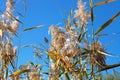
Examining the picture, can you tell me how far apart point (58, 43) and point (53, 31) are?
20 centimetres

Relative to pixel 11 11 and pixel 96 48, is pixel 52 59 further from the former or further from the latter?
pixel 11 11

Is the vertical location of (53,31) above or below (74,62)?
above

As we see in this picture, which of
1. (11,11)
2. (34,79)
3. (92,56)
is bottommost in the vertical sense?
(34,79)

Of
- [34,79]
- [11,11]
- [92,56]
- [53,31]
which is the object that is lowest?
[34,79]

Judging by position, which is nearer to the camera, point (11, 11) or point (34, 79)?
point (34, 79)

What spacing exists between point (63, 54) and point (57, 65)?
0.25 metres

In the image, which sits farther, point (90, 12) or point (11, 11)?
point (11, 11)

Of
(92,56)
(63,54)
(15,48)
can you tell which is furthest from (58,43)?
(15,48)

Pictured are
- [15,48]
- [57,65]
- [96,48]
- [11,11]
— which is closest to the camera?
[96,48]

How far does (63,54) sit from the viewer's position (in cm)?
327

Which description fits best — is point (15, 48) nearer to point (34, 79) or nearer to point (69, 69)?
point (34, 79)

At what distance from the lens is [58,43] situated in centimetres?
337

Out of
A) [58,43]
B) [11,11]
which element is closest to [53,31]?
[58,43]

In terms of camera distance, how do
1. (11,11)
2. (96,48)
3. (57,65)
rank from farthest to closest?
(11,11)
(57,65)
(96,48)
